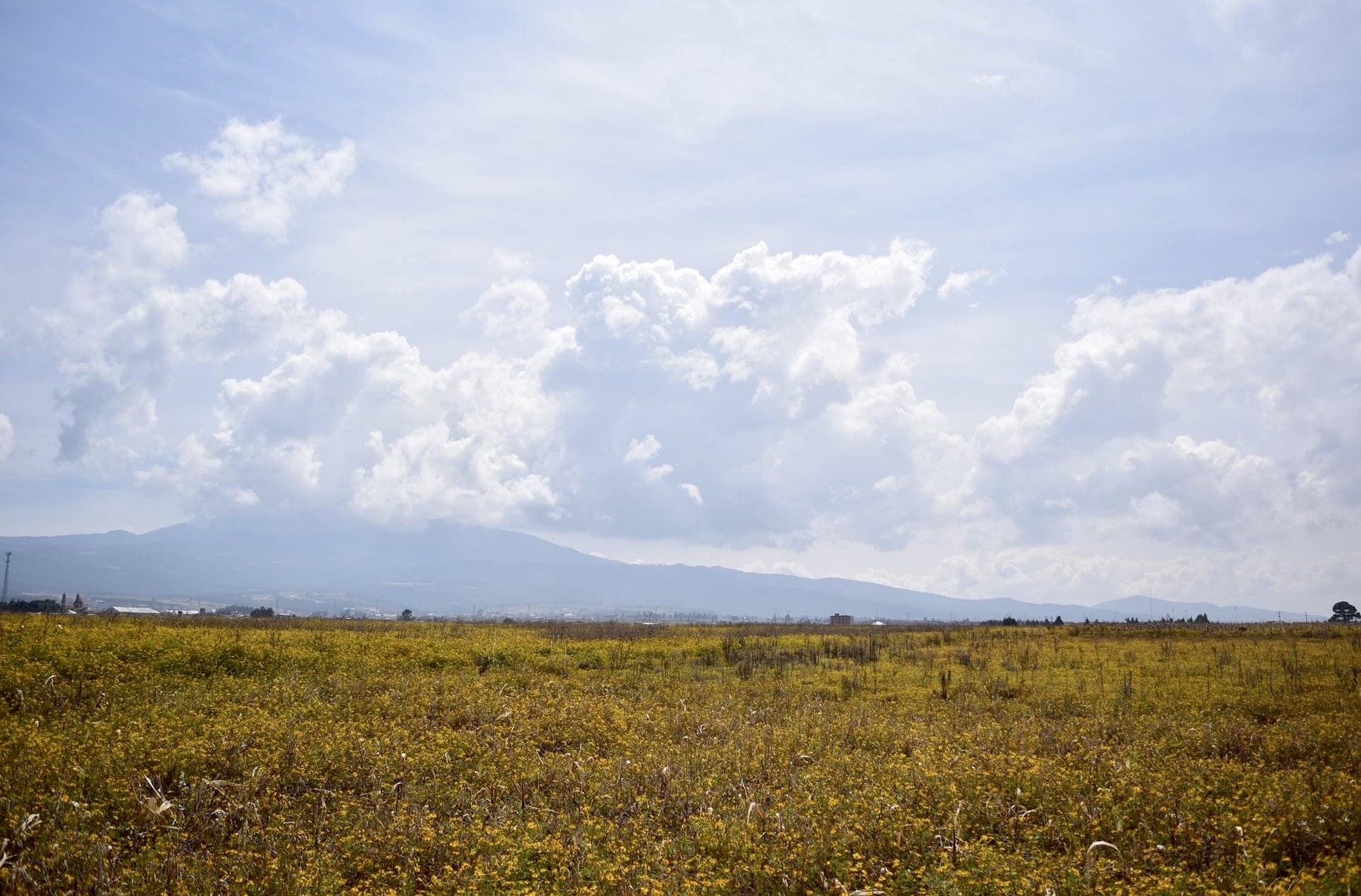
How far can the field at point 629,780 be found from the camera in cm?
984

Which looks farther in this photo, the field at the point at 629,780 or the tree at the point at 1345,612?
the tree at the point at 1345,612

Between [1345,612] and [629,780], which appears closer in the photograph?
[629,780]

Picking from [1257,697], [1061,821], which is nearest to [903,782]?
[1061,821]

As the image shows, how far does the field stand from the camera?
9.84 m

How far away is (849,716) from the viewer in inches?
754

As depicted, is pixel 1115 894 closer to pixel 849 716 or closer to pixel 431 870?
pixel 431 870

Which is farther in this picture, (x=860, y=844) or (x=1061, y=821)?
(x=1061, y=821)

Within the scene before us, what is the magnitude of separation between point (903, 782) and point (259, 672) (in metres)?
19.0

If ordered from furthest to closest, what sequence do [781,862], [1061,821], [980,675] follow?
→ [980,675] < [1061,821] < [781,862]

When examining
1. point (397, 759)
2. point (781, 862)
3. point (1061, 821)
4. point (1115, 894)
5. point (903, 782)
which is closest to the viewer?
point (1115, 894)

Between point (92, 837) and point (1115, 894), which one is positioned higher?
point (1115, 894)

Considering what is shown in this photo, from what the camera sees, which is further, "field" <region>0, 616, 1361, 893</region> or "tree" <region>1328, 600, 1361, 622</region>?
"tree" <region>1328, 600, 1361, 622</region>

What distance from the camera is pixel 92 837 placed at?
10.4m

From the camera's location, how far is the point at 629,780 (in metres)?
13.9
